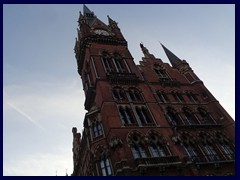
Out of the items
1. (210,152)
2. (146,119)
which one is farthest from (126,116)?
(210,152)

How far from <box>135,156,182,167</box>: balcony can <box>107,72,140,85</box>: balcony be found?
11.1 metres

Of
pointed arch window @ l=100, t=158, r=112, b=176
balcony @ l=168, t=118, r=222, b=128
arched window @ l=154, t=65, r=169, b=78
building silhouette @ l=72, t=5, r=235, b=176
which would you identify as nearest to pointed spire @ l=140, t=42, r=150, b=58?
building silhouette @ l=72, t=5, r=235, b=176

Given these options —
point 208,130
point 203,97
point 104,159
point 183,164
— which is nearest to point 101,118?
point 104,159

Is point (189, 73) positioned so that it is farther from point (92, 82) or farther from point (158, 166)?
point (158, 166)

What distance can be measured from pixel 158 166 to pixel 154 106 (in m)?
8.47

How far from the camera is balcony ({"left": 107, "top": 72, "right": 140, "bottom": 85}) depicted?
105 feet

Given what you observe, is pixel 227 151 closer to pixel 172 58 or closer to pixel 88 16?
pixel 172 58

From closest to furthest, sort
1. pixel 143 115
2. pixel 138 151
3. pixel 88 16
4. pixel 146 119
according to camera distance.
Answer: pixel 138 151, pixel 146 119, pixel 143 115, pixel 88 16

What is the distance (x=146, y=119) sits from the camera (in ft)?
94.4

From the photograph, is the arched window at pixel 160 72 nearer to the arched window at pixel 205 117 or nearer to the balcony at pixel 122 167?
the arched window at pixel 205 117

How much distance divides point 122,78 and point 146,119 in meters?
6.14

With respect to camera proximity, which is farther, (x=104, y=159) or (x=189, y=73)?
(x=189, y=73)

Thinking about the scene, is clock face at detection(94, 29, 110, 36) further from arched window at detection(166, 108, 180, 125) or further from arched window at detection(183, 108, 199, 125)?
arched window at detection(183, 108, 199, 125)

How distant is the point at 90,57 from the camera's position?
35.7m
